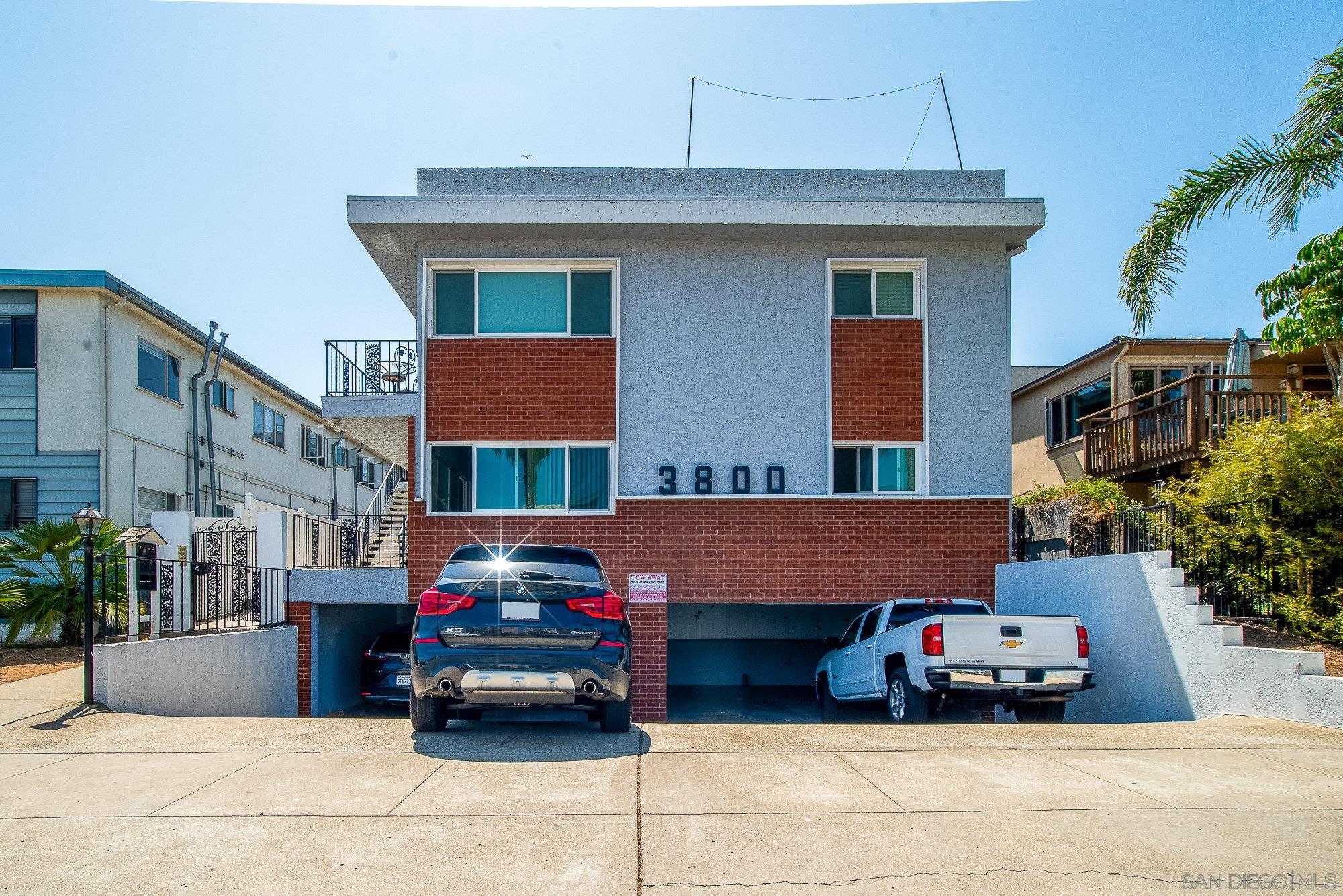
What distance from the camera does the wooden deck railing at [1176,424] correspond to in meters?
15.9

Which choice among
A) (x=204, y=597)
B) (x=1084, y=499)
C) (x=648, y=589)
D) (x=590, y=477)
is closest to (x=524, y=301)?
(x=590, y=477)

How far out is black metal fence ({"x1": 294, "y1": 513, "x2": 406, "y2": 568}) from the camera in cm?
1562

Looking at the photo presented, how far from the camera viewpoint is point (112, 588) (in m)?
14.2

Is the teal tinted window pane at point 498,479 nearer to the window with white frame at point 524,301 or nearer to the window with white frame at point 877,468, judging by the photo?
the window with white frame at point 524,301

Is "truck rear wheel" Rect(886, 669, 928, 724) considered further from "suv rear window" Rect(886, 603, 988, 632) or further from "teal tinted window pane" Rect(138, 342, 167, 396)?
"teal tinted window pane" Rect(138, 342, 167, 396)

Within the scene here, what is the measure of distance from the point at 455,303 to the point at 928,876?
38.6ft

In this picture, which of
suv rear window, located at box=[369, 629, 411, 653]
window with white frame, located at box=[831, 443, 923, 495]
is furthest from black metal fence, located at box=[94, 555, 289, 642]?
window with white frame, located at box=[831, 443, 923, 495]

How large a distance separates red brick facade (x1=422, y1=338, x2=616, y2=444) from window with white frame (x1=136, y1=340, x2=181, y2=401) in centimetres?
848

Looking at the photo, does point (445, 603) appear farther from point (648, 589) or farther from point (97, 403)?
point (97, 403)

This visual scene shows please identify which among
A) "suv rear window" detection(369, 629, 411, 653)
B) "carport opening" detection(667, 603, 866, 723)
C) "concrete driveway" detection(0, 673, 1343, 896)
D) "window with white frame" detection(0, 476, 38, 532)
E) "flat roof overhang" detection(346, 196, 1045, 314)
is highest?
"flat roof overhang" detection(346, 196, 1045, 314)

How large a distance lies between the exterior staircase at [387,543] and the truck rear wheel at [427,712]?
723 centimetres

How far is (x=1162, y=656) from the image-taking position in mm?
11203

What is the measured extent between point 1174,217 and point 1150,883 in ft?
35.7

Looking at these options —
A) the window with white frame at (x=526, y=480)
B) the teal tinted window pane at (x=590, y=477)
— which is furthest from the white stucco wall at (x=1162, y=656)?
the window with white frame at (x=526, y=480)
